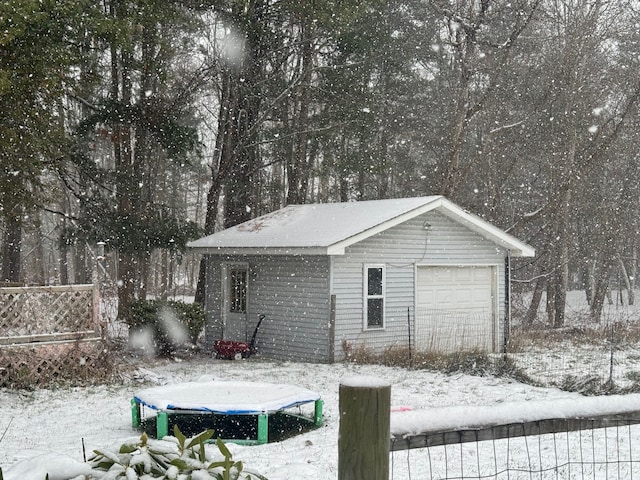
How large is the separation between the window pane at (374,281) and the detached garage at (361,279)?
22 mm

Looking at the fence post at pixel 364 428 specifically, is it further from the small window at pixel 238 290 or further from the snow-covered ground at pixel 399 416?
the small window at pixel 238 290

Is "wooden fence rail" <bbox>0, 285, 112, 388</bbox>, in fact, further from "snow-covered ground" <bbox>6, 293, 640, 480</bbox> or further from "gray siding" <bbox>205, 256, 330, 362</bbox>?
"gray siding" <bbox>205, 256, 330, 362</bbox>

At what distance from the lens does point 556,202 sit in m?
22.6

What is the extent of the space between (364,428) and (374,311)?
14.6 metres

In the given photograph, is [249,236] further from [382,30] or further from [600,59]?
[600,59]

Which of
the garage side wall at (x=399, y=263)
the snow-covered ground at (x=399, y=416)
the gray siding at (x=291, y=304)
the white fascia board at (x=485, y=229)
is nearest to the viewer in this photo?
the snow-covered ground at (x=399, y=416)

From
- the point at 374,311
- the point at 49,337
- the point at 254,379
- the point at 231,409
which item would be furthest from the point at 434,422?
the point at 374,311

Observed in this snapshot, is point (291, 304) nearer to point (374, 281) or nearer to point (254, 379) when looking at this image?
point (374, 281)

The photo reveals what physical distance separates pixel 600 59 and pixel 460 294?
13.1 meters

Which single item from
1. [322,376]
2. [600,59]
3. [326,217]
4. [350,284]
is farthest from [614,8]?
[322,376]

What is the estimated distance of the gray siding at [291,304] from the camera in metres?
15.9

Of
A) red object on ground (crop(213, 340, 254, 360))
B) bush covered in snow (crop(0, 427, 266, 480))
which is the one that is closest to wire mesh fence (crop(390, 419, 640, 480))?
bush covered in snow (crop(0, 427, 266, 480))

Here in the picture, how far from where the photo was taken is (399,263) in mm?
16938

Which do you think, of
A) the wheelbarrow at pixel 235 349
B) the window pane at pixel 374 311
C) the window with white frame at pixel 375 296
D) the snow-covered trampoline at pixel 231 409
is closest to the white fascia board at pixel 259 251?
the wheelbarrow at pixel 235 349
